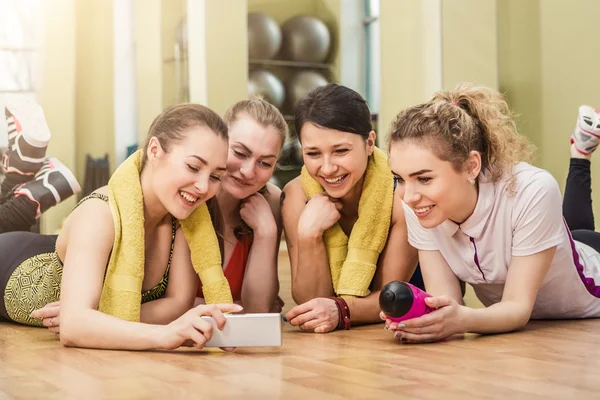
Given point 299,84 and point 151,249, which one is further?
point 299,84

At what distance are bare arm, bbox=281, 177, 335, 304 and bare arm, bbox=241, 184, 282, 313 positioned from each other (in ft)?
0.15

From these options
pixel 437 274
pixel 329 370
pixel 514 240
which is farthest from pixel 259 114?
pixel 329 370

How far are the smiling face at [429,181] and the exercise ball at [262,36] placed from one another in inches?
161

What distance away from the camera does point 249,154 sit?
196cm

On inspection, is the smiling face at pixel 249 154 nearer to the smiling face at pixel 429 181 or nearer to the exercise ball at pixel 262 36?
the smiling face at pixel 429 181

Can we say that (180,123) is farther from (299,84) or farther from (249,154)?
(299,84)

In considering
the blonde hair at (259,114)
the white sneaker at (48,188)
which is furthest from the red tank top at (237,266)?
the white sneaker at (48,188)

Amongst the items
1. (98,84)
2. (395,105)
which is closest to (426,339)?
(395,105)

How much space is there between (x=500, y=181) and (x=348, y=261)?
0.44m

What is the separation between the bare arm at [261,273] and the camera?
2062 millimetres

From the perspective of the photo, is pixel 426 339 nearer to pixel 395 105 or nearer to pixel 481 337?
pixel 481 337

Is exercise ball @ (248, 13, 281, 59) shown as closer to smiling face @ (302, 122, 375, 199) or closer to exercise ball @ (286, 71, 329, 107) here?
exercise ball @ (286, 71, 329, 107)

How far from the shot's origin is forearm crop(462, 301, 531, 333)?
65.3 inches

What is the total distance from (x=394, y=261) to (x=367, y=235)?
0.10 meters
